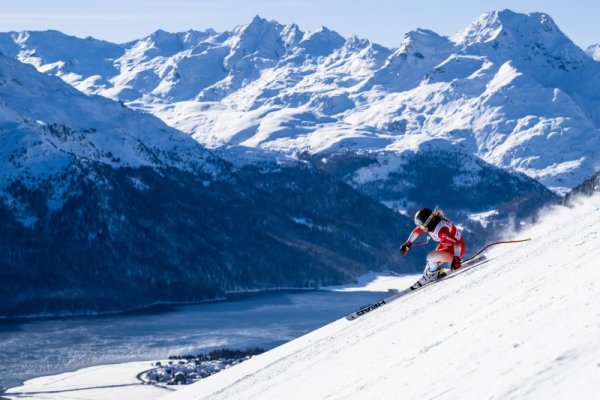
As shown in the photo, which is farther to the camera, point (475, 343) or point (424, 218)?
point (424, 218)

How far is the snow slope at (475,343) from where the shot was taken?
1658 cm

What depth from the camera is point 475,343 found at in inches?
789

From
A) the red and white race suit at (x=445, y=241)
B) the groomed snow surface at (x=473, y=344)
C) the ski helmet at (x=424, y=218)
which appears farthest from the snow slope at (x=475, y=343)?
the ski helmet at (x=424, y=218)

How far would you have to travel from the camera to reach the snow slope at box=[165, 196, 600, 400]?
16578mm

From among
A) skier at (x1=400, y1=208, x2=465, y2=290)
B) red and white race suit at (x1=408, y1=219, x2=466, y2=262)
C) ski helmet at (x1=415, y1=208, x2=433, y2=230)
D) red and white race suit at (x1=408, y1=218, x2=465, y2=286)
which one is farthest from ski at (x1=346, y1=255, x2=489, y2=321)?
ski helmet at (x1=415, y1=208, x2=433, y2=230)

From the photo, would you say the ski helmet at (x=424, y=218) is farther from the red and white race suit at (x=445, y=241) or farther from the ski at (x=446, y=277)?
the ski at (x=446, y=277)

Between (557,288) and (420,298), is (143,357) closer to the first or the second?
(420,298)

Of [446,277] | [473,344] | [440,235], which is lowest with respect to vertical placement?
[473,344]

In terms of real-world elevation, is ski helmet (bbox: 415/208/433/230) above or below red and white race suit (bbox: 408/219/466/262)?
above

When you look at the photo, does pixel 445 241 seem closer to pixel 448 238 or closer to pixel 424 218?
pixel 448 238

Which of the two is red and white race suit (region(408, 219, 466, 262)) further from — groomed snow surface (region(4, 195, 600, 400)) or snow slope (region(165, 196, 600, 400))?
snow slope (region(165, 196, 600, 400))

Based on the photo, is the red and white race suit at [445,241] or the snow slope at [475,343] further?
the red and white race suit at [445,241]

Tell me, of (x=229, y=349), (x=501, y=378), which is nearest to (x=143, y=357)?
(x=229, y=349)

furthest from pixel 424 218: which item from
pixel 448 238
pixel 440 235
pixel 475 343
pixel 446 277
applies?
pixel 475 343
